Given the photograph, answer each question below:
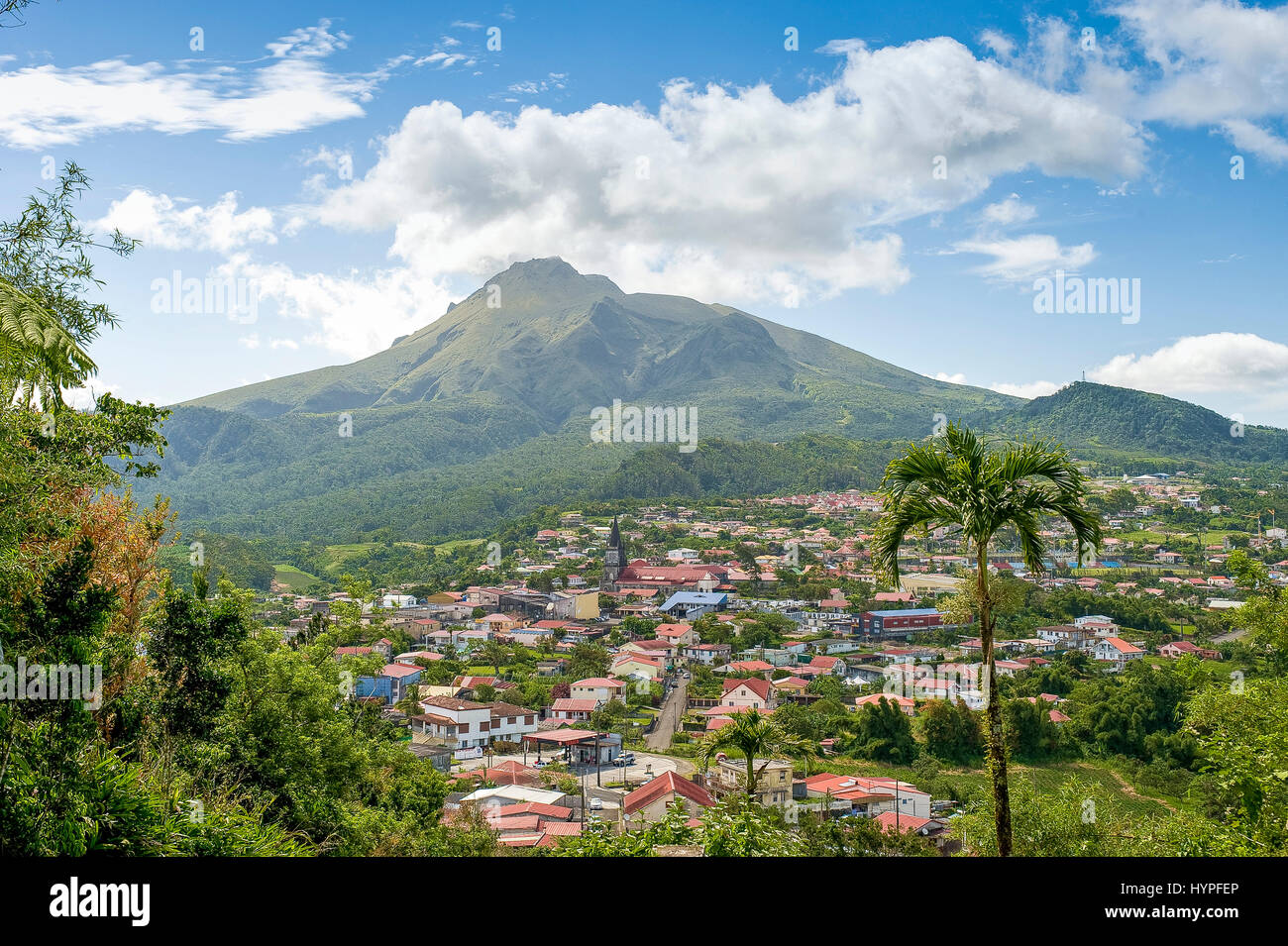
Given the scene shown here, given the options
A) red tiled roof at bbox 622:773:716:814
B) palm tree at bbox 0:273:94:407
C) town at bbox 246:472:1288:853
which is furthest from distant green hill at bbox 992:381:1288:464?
palm tree at bbox 0:273:94:407

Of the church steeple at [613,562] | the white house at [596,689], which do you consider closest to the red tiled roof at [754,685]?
the white house at [596,689]

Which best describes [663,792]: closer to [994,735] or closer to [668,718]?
[994,735]

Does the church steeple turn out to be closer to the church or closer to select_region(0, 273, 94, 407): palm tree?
the church

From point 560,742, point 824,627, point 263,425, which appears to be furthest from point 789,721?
point 263,425

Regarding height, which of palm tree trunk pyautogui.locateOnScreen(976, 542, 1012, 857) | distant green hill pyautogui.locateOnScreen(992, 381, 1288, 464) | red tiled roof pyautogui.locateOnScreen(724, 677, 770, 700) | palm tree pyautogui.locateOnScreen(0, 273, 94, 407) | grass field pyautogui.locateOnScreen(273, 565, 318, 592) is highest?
distant green hill pyautogui.locateOnScreen(992, 381, 1288, 464)

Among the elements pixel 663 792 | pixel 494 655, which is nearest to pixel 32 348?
pixel 663 792

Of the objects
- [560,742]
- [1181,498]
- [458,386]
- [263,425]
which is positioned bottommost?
[560,742]
